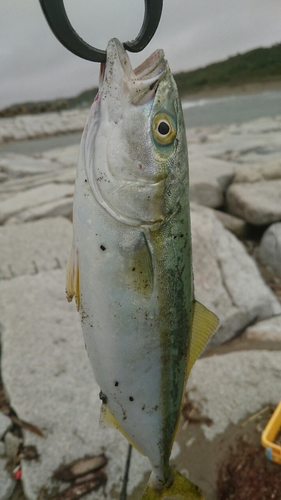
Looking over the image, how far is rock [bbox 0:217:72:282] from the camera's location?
4.57 meters

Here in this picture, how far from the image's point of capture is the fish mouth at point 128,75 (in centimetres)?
139

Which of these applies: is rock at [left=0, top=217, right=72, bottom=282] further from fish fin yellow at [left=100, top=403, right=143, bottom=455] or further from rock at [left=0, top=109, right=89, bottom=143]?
rock at [left=0, top=109, right=89, bottom=143]

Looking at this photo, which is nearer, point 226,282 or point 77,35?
point 77,35

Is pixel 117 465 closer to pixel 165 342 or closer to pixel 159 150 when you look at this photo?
pixel 165 342

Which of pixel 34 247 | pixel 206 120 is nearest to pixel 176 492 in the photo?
pixel 34 247

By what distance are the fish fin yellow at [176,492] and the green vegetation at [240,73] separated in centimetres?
5218

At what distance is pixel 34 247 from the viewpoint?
15.9 ft

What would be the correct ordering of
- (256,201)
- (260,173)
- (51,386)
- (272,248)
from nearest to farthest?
(51,386), (272,248), (256,201), (260,173)

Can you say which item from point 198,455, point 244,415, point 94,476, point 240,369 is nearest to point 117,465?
point 94,476

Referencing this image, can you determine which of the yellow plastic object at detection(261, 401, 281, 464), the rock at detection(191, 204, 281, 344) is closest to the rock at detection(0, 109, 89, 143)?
the rock at detection(191, 204, 281, 344)

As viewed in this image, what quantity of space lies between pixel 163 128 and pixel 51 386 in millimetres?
2510

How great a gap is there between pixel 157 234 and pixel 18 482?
225cm

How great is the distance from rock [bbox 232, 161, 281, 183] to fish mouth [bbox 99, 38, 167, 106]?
5987 mm

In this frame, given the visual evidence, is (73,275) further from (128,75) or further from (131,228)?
(128,75)
